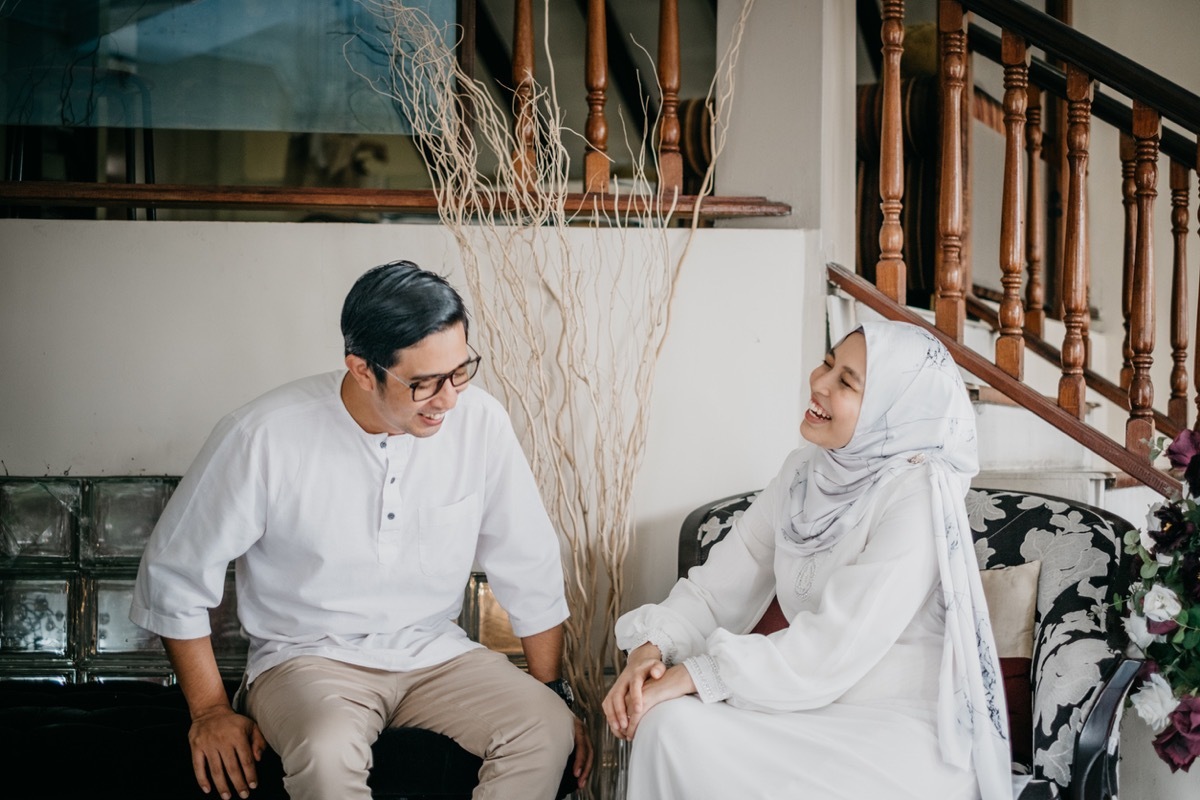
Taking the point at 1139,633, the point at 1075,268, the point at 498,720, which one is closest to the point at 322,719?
the point at 498,720

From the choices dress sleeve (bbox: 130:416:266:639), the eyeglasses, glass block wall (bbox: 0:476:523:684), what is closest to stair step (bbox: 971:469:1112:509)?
the eyeglasses

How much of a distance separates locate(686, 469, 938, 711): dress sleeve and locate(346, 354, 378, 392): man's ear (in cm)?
75

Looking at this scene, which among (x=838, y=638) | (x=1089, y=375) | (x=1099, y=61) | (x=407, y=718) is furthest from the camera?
(x=1089, y=375)

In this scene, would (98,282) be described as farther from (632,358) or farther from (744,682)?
(744,682)

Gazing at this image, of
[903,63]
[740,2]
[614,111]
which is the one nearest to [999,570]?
[740,2]

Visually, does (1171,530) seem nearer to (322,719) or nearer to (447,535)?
(447,535)

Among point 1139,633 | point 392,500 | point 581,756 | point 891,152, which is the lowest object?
point 581,756

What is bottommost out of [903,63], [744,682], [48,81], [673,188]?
[744,682]

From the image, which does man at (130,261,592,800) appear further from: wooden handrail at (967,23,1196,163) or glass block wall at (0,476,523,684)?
wooden handrail at (967,23,1196,163)

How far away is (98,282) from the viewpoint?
266 cm

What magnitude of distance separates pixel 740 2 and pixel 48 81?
6.07ft

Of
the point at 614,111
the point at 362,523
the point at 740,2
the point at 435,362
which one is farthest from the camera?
the point at 614,111

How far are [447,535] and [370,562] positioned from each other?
15cm

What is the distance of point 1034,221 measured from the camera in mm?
3217
